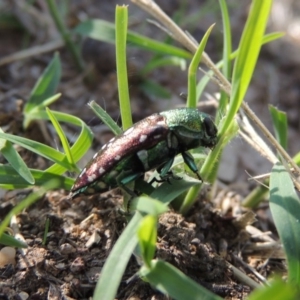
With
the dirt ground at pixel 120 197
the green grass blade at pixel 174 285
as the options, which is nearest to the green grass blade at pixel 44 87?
the dirt ground at pixel 120 197

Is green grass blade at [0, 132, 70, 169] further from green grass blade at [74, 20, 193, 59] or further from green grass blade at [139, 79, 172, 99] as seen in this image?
green grass blade at [139, 79, 172, 99]

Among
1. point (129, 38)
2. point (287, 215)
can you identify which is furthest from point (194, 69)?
point (129, 38)

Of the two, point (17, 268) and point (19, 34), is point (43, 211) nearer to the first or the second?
point (17, 268)

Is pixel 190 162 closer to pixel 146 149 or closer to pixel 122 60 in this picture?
pixel 146 149

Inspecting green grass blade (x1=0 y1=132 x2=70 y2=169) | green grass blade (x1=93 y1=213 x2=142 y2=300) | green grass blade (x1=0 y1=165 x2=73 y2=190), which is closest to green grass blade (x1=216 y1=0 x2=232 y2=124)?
green grass blade (x1=0 y1=132 x2=70 y2=169)

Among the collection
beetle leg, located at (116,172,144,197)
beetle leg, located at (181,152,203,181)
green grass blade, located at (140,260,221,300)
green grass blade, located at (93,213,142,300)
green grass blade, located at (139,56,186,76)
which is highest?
green grass blade, located at (139,56,186,76)

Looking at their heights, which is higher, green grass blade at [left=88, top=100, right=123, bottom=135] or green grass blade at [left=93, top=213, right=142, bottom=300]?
green grass blade at [left=88, top=100, right=123, bottom=135]

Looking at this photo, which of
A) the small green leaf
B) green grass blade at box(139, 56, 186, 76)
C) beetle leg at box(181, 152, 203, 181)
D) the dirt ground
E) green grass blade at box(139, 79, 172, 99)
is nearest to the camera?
the small green leaf

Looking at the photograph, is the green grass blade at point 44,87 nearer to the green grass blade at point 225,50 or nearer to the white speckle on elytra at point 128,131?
the white speckle on elytra at point 128,131
